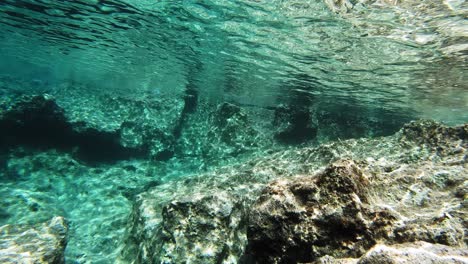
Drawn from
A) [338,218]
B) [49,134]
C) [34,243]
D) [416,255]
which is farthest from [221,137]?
[416,255]

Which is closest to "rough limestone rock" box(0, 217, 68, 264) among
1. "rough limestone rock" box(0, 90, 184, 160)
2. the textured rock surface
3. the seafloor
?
the seafloor

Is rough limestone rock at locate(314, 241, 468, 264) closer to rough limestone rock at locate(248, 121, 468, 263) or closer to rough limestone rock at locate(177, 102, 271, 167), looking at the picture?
rough limestone rock at locate(248, 121, 468, 263)

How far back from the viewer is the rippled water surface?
911cm

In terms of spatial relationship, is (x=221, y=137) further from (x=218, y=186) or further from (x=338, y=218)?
(x=338, y=218)

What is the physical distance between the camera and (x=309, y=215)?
333cm

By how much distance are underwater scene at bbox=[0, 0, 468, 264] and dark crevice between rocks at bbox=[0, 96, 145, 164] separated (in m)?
A: 0.08

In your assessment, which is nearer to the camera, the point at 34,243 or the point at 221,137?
the point at 34,243

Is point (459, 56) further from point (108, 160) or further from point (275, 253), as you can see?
point (108, 160)

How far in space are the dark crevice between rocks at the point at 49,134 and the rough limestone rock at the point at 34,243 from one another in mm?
9557

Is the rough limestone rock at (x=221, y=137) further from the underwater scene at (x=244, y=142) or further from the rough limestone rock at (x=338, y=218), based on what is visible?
the rough limestone rock at (x=338, y=218)

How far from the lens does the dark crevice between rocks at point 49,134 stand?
1489 cm

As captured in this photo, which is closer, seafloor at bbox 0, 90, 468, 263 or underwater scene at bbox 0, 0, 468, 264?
seafloor at bbox 0, 90, 468, 263

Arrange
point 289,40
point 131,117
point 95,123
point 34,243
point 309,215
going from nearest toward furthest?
point 309,215 < point 34,243 < point 289,40 < point 95,123 < point 131,117

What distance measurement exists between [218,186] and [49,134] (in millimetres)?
13146
